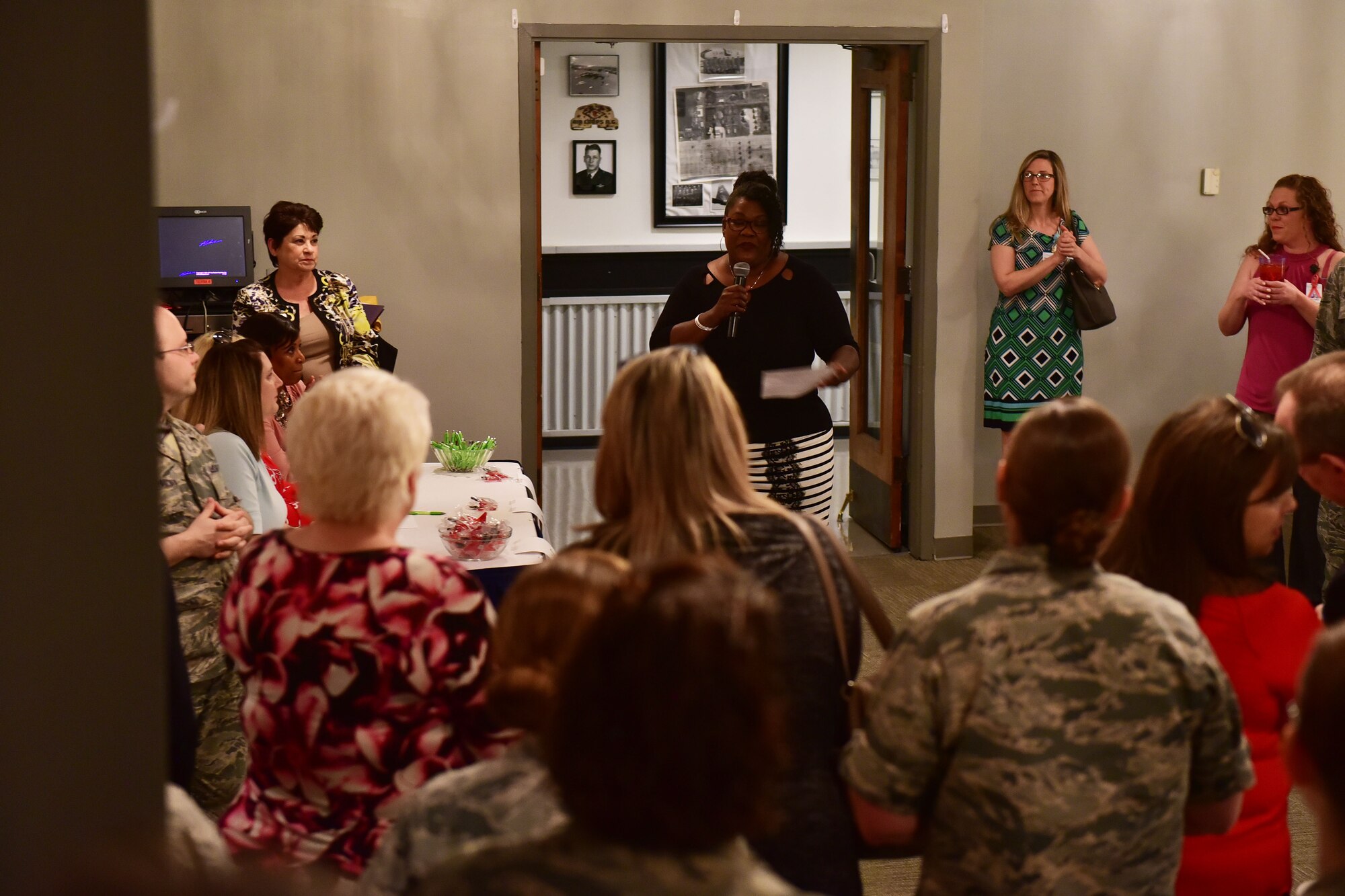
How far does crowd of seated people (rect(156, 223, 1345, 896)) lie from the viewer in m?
1.60

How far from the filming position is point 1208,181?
6.41 meters

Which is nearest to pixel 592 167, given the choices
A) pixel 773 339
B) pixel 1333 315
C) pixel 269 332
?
pixel 773 339

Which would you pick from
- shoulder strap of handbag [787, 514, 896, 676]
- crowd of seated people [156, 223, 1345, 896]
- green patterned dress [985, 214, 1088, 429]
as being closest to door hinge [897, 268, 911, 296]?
green patterned dress [985, 214, 1088, 429]

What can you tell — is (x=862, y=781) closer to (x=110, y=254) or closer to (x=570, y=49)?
(x=110, y=254)

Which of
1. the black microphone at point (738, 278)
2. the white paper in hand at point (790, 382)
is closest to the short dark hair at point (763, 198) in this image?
the black microphone at point (738, 278)

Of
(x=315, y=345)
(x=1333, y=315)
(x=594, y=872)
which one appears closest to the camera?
(x=594, y=872)

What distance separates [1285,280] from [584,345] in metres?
4.23

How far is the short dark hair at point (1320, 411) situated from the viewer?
2.24 meters

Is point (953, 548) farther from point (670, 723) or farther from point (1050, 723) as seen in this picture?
point (670, 723)

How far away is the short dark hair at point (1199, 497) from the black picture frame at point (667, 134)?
22.2 feet

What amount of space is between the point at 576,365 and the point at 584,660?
740 centimetres

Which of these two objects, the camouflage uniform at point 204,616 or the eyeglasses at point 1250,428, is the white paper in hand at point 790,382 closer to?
the camouflage uniform at point 204,616

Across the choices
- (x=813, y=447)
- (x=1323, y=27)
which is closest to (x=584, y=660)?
(x=813, y=447)

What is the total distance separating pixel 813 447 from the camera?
13.5 ft
